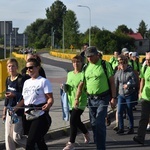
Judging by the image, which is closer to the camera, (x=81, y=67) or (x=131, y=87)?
(x=81, y=67)

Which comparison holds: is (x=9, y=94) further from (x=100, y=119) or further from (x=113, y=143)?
(x=113, y=143)

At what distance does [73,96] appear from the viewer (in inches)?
341


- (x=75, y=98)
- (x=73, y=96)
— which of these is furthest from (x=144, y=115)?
(x=75, y=98)

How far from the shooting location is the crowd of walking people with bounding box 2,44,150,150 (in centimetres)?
661

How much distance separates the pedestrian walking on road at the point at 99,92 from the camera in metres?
7.62

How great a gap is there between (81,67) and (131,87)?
5.83 feet

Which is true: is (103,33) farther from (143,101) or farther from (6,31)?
(143,101)

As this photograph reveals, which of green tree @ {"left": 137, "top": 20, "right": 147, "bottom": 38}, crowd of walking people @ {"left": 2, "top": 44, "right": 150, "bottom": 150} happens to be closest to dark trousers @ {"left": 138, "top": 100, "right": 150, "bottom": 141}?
crowd of walking people @ {"left": 2, "top": 44, "right": 150, "bottom": 150}

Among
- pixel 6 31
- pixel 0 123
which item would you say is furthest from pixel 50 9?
pixel 0 123

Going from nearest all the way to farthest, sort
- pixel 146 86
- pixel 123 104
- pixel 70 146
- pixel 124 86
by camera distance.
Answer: pixel 70 146 < pixel 146 86 < pixel 124 86 < pixel 123 104

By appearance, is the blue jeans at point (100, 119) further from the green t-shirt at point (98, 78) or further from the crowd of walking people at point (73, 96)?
the green t-shirt at point (98, 78)

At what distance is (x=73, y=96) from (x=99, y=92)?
3.48ft

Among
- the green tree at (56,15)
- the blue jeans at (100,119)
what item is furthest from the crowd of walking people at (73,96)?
the green tree at (56,15)

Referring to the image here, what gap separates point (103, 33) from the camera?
71.8 metres
